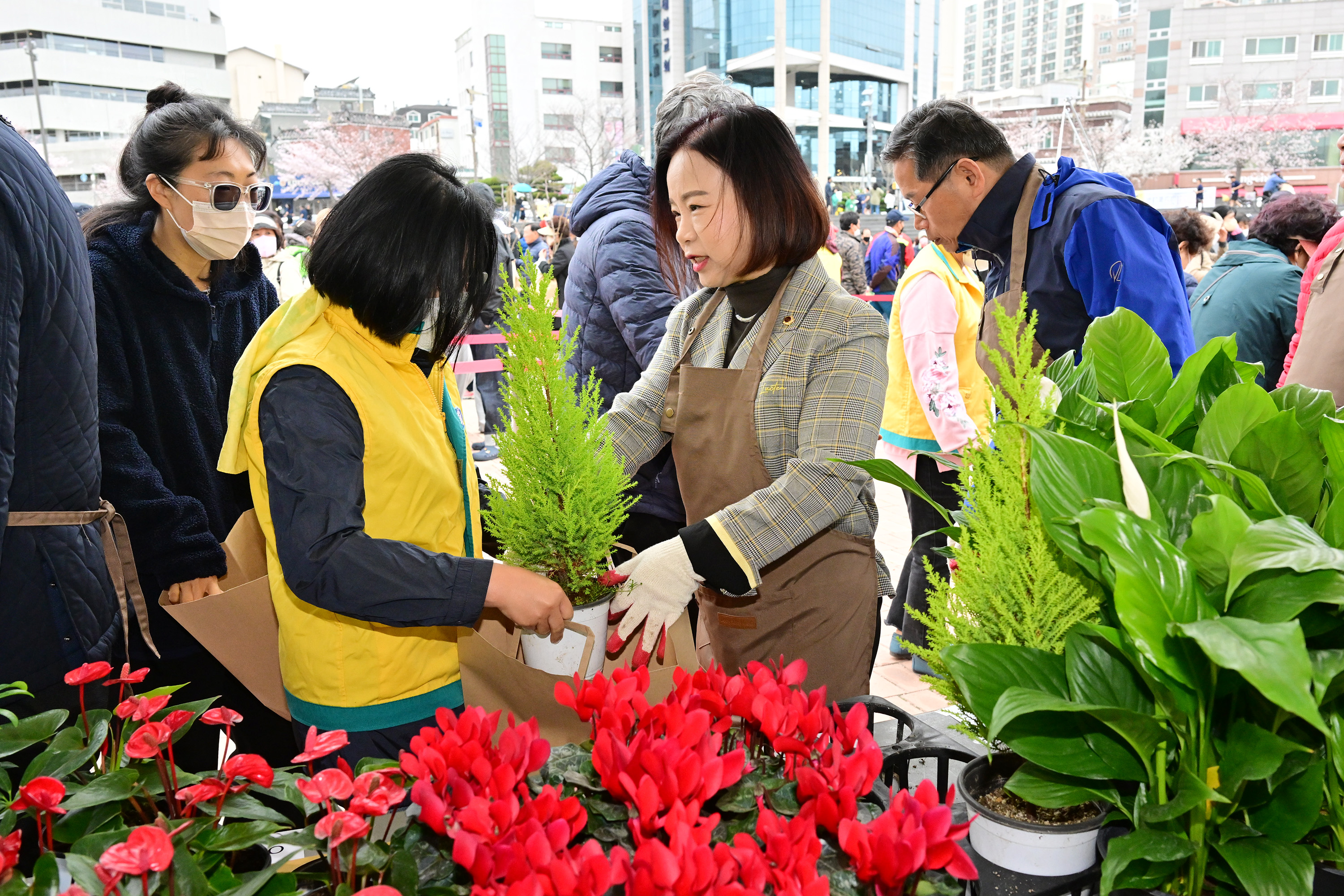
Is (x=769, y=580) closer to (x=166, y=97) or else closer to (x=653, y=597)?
(x=653, y=597)

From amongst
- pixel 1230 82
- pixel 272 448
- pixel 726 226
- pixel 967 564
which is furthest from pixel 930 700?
pixel 1230 82

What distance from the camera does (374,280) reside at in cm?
129

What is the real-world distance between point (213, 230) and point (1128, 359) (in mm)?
1934

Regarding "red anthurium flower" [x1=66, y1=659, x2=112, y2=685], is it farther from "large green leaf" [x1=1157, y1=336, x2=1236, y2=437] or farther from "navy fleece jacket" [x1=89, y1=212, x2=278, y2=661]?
"large green leaf" [x1=1157, y1=336, x2=1236, y2=437]

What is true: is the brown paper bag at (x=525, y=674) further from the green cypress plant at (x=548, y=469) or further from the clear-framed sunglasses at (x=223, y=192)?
the clear-framed sunglasses at (x=223, y=192)

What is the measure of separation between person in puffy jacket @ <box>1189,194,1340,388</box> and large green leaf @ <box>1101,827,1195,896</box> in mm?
3192

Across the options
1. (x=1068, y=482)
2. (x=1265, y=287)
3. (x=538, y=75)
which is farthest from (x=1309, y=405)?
(x=538, y=75)

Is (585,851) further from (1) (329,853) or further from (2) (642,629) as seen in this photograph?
(2) (642,629)

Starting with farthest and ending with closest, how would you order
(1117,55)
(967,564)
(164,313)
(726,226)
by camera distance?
(1117,55) → (164,313) → (726,226) → (967,564)

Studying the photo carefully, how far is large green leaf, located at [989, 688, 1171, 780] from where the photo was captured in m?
0.79

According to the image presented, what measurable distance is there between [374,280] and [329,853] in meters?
0.80

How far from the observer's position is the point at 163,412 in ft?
6.40

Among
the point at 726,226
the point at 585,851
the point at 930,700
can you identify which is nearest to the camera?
the point at 585,851

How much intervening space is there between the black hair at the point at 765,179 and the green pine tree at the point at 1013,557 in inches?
29.5
